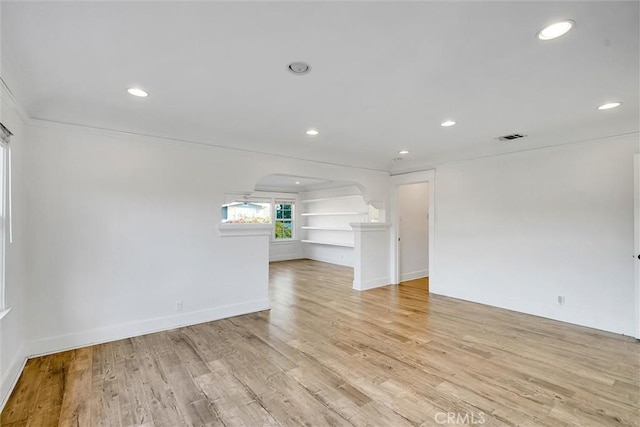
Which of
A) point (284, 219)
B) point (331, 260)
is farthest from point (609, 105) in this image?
point (284, 219)

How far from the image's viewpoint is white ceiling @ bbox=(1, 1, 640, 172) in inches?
60.7

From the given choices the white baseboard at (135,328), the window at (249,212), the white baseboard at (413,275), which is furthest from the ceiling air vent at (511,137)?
the window at (249,212)

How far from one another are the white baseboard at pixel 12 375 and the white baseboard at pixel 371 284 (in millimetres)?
4558

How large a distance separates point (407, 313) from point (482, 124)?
2.70 meters

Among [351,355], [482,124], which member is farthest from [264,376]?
[482,124]

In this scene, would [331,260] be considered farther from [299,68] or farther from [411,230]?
[299,68]

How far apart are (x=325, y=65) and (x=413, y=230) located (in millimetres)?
5249

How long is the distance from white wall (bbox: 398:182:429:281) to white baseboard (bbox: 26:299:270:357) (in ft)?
11.1

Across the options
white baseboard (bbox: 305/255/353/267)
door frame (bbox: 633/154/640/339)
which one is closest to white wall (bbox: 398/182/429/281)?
white baseboard (bbox: 305/255/353/267)

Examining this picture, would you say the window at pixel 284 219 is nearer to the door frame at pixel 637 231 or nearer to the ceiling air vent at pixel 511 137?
the ceiling air vent at pixel 511 137

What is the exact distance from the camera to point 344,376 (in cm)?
260

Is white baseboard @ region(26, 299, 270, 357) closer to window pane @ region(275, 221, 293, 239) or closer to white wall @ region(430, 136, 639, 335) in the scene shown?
white wall @ region(430, 136, 639, 335)

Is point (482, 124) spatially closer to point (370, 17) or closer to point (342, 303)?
point (370, 17)

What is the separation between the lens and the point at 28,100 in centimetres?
260
